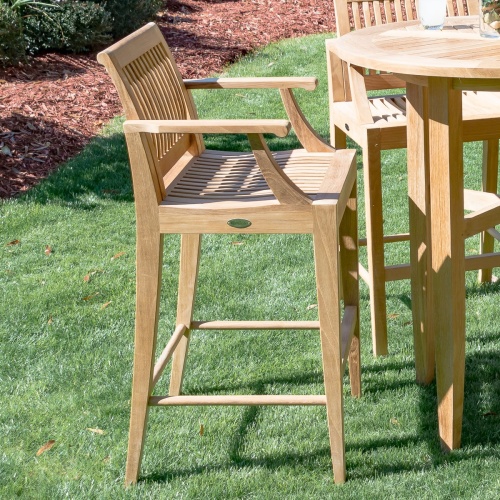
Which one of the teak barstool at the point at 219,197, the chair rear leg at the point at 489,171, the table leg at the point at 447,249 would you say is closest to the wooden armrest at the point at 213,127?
the teak barstool at the point at 219,197

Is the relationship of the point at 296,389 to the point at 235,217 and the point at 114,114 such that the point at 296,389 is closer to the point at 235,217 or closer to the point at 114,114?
the point at 235,217

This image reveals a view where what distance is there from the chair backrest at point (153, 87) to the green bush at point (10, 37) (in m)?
5.06

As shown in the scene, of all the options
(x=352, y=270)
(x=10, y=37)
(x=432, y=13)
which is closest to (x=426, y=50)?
(x=432, y=13)

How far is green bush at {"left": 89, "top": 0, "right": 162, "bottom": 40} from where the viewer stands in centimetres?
948

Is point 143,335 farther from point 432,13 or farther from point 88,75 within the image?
point 88,75

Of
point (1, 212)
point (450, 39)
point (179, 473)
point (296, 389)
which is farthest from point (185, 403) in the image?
point (1, 212)

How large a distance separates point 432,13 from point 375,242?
0.87 m

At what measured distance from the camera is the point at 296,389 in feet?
11.6

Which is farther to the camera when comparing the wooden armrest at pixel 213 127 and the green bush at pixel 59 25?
the green bush at pixel 59 25

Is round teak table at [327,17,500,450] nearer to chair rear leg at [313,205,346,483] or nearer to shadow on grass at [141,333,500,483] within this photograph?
shadow on grass at [141,333,500,483]

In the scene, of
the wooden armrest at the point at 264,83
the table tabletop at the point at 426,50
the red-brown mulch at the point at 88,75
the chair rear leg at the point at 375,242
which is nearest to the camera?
the table tabletop at the point at 426,50

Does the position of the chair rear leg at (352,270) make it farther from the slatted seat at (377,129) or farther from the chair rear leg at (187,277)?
the chair rear leg at (187,277)

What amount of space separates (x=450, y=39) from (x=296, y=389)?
1.35 metres

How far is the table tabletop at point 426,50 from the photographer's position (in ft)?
8.40
